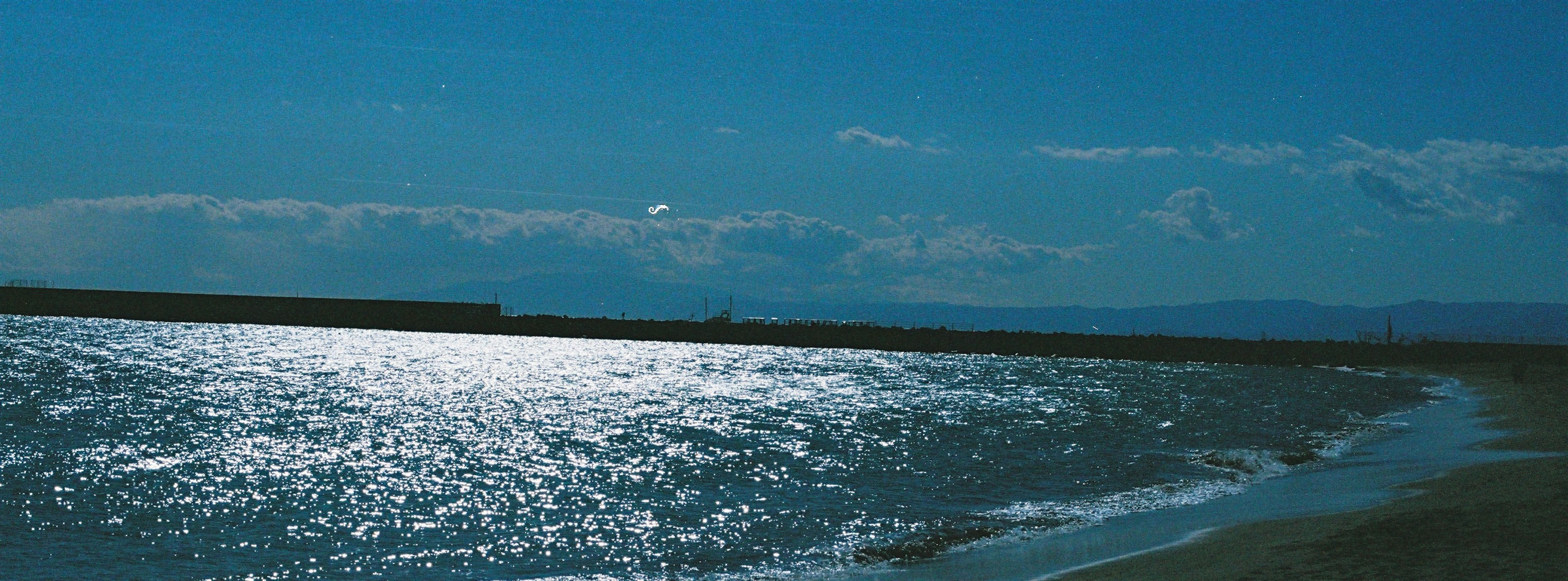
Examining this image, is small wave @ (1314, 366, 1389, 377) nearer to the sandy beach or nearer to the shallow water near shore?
the shallow water near shore

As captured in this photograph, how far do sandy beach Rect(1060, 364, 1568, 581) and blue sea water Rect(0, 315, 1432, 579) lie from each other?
439 cm

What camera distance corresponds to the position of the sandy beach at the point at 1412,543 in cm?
1593

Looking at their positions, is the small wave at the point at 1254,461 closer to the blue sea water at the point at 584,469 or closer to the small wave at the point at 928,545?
the blue sea water at the point at 584,469

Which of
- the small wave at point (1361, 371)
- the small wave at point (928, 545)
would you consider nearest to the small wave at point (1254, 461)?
the small wave at point (928, 545)

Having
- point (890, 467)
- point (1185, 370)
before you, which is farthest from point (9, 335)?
point (890, 467)

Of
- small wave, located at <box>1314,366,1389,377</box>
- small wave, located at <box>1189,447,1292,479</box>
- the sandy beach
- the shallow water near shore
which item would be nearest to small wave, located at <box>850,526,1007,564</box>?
the shallow water near shore

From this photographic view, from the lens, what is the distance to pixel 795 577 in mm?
19422

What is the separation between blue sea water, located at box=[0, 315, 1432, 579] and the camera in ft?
71.9

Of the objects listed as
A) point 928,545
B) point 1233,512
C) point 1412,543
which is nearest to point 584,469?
point 928,545

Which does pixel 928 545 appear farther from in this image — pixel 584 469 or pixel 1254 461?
pixel 1254 461

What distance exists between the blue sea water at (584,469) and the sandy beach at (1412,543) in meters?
4.39

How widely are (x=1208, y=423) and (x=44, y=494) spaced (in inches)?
1784

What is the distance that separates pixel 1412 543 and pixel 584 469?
23.4m

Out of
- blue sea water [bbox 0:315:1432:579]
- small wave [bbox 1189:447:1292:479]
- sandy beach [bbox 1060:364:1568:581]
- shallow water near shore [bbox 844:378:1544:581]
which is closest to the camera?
sandy beach [bbox 1060:364:1568:581]
